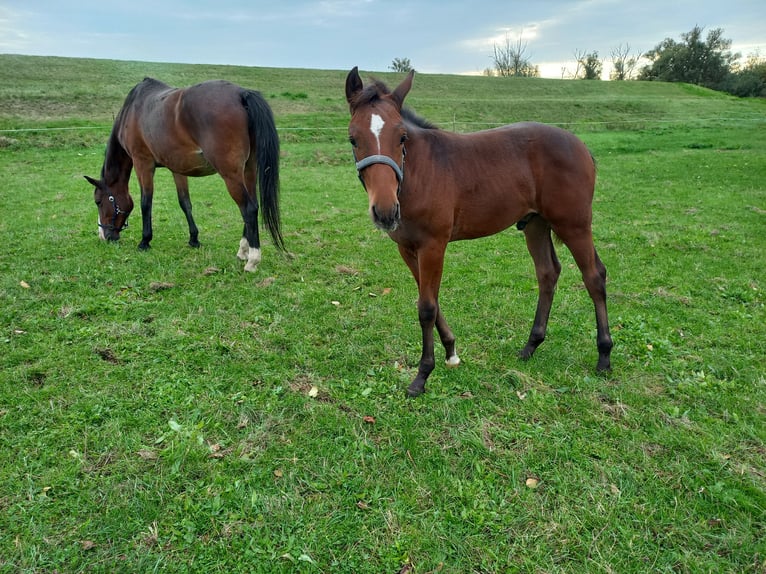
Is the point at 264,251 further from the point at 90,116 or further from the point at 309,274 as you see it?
the point at 90,116

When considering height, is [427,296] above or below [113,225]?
above

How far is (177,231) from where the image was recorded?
24.4ft

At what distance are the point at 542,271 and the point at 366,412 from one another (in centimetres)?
203

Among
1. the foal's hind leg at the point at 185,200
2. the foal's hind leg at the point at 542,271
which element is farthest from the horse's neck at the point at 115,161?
the foal's hind leg at the point at 542,271

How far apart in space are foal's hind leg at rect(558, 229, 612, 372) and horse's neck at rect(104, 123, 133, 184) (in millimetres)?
6578

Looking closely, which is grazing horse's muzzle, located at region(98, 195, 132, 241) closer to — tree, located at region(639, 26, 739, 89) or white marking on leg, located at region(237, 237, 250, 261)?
white marking on leg, located at region(237, 237, 250, 261)

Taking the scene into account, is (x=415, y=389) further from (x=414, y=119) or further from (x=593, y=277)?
(x=414, y=119)

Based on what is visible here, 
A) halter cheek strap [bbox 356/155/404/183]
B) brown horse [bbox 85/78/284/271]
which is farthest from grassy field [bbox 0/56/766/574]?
halter cheek strap [bbox 356/155/404/183]

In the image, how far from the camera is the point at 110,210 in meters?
6.62

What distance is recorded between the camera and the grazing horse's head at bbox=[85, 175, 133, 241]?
6.59 metres

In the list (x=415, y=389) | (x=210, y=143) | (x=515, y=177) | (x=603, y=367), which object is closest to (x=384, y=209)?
(x=515, y=177)

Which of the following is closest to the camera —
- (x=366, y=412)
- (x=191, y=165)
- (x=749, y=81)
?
(x=366, y=412)

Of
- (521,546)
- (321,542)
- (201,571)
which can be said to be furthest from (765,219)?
(201,571)

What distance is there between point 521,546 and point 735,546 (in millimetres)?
1010
